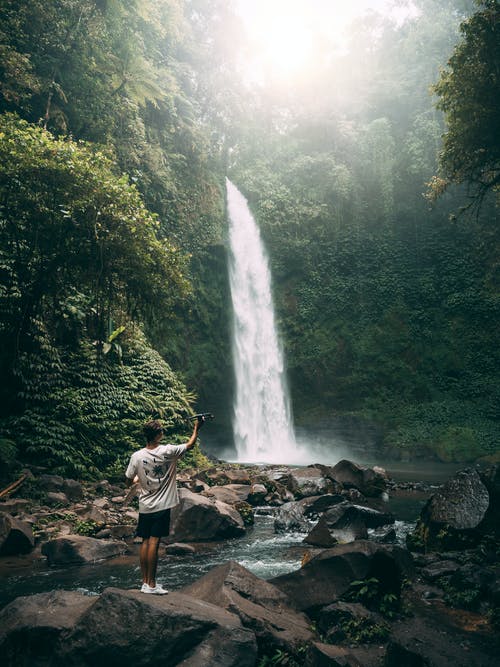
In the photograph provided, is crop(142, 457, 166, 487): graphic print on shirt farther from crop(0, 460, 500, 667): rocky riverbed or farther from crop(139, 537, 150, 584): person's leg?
crop(0, 460, 500, 667): rocky riverbed

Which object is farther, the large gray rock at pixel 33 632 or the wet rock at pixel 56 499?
the wet rock at pixel 56 499

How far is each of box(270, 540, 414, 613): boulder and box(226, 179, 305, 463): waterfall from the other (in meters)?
17.2

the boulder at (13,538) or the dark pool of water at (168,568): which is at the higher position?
the boulder at (13,538)

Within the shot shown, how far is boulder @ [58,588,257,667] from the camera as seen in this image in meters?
3.22

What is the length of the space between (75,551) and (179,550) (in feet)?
5.05

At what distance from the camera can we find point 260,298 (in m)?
26.3

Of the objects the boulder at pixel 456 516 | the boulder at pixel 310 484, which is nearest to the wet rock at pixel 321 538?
the boulder at pixel 456 516

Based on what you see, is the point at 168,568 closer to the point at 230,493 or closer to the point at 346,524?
the point at 346,524

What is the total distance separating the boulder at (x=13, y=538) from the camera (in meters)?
6.47

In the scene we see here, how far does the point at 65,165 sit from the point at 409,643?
34.0ft

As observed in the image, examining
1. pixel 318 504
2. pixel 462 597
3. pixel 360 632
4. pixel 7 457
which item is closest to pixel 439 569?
pixel 462 597

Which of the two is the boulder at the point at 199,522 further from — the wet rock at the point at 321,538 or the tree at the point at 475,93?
the tree at the point at 475,93

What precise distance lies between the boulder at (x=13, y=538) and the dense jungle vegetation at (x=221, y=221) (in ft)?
10.8

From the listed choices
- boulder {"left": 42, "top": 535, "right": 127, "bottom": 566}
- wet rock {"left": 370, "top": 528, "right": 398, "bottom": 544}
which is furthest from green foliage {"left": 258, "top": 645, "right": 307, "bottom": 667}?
wet rock {"left": 370, "top": 528, "right": 398, "bottom": 544}
